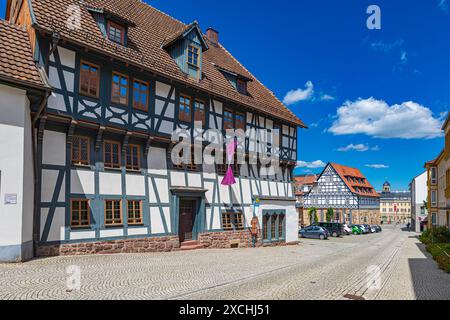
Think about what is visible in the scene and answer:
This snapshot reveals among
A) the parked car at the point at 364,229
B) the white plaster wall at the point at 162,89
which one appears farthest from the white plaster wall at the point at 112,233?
the parked car at the point at 364,229

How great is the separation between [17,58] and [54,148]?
11.3ft

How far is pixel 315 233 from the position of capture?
36.1 metres

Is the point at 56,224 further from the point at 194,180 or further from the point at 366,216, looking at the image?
the point at 366,216

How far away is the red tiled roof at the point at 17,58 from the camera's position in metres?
11.9

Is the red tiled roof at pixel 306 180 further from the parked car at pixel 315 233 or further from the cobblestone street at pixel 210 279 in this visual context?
the cobblestone street at pixel 210 279

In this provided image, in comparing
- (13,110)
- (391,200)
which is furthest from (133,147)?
(391,200)

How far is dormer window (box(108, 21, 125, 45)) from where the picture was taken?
1634cm

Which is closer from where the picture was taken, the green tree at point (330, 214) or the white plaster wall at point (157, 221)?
the white plaster wall at point (157, 221)

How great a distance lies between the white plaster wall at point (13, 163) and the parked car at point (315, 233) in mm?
29024

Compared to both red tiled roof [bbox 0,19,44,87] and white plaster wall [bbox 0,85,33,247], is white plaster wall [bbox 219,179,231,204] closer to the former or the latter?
white plaster wall [bbox 0,85,33,247]

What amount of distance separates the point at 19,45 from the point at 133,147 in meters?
5.99

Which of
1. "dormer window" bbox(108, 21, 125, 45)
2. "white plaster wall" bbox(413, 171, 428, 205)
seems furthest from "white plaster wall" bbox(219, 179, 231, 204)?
"white plaster wall" bbox(413, 171, 428, 205)

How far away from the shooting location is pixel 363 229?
49906mm

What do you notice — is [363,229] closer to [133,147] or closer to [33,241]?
[133,147]
